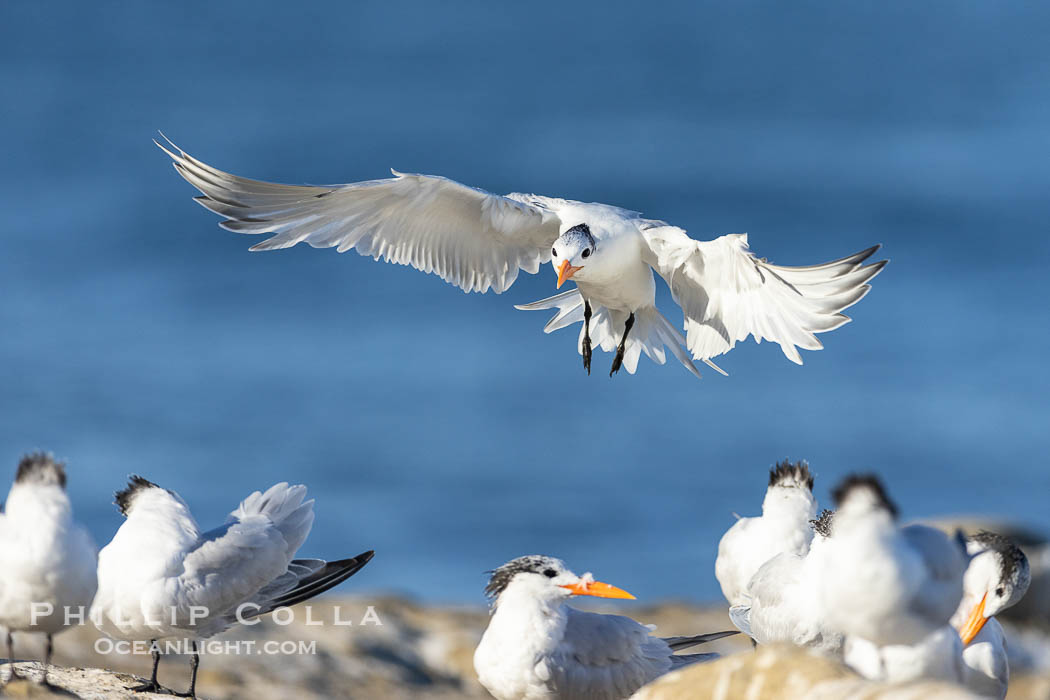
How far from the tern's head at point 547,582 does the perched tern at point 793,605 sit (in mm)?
735

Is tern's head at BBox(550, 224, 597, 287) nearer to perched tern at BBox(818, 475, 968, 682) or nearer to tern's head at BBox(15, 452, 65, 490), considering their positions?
tern's head at BBox(15, 452, 65, 490)

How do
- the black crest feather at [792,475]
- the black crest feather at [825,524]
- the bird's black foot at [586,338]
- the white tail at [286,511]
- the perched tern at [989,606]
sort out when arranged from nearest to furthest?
the perched tern at [989,606] → the white tail at [286,511] → the black crest feather at [825,524] → the black crest feather at [792,475] → the bird's black foot at [586,338]

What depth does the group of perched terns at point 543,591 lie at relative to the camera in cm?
393

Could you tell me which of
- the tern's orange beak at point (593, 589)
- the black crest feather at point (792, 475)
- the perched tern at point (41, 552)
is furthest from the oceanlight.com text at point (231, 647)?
the black crest feather at point (792, 475)

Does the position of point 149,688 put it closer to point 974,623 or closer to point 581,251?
point 974,623

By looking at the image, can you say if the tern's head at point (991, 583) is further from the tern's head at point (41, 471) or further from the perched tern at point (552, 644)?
the tern's head at point (41, 471)

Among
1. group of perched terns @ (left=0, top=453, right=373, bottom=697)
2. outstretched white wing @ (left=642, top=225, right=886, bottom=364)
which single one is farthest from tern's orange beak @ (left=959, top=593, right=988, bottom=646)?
group of perched terns @ (left=0, top=453, right=373, bottom=697)

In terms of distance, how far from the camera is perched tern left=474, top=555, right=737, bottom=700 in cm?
568

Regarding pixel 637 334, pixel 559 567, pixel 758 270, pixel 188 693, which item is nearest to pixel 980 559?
pixel 559 567

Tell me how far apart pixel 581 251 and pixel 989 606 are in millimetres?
3480

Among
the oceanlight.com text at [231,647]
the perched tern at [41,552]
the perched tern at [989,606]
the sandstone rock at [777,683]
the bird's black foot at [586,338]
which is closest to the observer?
the sandstone rock at [777,683]

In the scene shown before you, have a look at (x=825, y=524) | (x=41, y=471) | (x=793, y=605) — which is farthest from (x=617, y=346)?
(x=41, y=471)

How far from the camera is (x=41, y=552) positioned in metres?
4.54

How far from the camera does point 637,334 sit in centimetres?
951
